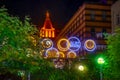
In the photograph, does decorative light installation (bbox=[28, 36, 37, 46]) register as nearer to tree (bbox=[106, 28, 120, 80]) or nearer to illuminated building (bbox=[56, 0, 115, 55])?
tree (bbox=[106, 28, 120, 80])

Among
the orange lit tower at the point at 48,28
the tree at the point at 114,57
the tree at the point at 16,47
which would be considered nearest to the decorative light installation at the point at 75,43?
the tree at the point at 114,57

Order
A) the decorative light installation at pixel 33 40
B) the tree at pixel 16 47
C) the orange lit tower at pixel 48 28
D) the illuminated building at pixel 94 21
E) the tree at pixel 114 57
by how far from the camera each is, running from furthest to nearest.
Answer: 1. the orange lit tower at pixel 48 28
2. the illuminated building at pixel 94 21
3. the tree at pixel 114 57
4. the decorative light installation at pixel 33 40
5. the tree at pixel 16 47

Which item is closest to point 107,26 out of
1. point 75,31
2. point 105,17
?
→ point 105,17

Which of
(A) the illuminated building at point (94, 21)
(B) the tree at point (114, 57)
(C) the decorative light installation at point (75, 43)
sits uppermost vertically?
(A) the illuminated building at point (94, 21)

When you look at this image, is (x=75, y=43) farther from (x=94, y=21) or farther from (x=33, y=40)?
(x=94, y=21)

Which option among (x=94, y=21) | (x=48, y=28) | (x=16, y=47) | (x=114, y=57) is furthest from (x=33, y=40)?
(x=48, y=28)

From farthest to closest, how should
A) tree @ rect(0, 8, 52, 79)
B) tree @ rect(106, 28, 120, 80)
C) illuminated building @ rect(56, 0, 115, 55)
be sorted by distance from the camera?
Answer: illuminated building @ rect(56, 0, 115, 55), tree @ rect(106, 28, 120, 80), tree @ rect(0, 8, 52, 79)

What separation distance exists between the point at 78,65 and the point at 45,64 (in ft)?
67.5

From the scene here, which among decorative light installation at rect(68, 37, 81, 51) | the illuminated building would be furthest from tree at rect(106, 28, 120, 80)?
the illuminated building

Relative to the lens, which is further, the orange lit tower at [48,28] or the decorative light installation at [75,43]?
the orange lit tower at [48,28]

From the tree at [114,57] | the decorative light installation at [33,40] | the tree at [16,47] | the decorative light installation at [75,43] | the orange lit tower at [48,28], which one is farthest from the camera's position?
the orange lit tower at [48,28]

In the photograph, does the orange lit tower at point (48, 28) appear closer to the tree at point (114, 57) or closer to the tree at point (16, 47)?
the tree at point (114, 57)

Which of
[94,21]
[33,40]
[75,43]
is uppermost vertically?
[94,21]

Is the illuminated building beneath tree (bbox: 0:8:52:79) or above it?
above
